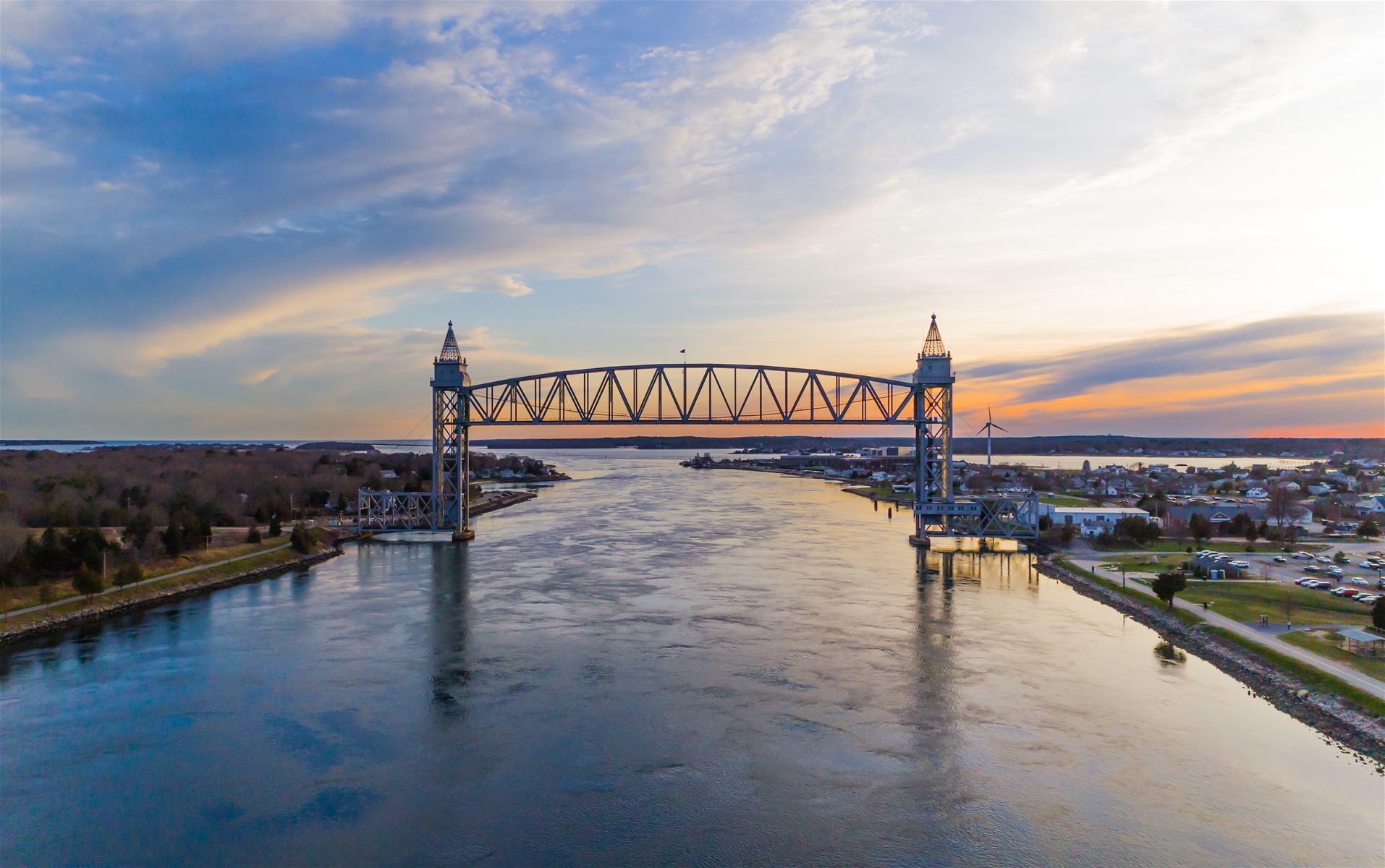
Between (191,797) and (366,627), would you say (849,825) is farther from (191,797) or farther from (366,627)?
(366,627)

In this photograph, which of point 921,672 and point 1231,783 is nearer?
point 1231,783

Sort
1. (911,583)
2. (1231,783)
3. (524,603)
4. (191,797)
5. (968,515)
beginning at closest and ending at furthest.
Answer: (191,797) < (1231,783) < (524,603) < (911,583) < (968,515)

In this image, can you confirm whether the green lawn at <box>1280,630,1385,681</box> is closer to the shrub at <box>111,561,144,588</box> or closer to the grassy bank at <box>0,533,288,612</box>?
the shrub at <box>111,561,144,588</box>

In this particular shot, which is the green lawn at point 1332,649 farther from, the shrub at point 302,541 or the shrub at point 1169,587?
the shrub at point 302,541

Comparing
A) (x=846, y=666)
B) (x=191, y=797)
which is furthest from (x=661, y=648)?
(x=191, y=797)

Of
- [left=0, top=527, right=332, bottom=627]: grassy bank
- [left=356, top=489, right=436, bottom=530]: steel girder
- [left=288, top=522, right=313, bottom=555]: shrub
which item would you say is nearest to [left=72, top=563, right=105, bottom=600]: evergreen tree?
[left=0, top=527, right=332, bottom=627]: grassy bank

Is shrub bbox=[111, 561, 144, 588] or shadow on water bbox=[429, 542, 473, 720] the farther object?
shrub bbox=[111, 561, 144, 588]
